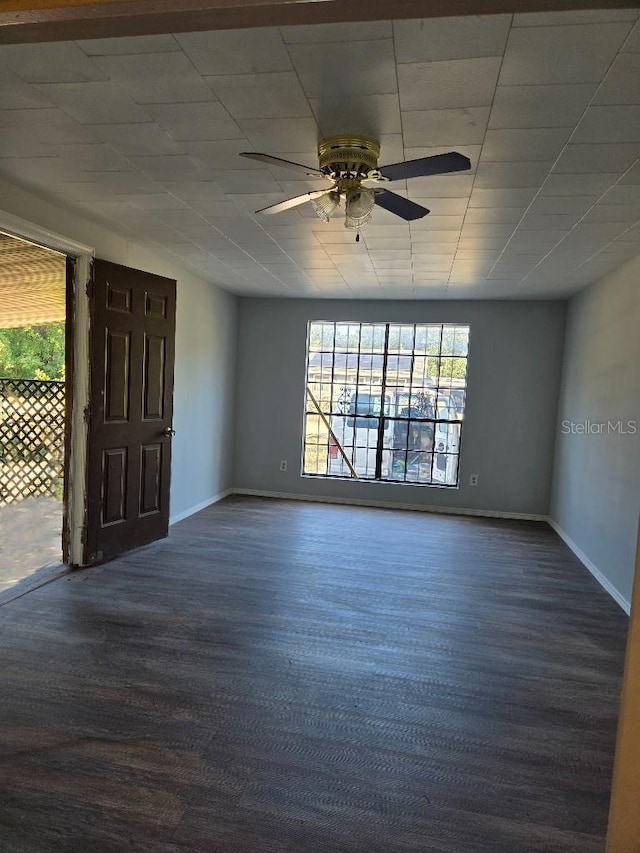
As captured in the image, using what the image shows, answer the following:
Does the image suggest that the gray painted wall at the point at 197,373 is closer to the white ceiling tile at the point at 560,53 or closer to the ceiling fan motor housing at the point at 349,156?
the ceiling fan motor housing at the point at 349,156

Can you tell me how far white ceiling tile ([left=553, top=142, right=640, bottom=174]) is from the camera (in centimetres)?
210

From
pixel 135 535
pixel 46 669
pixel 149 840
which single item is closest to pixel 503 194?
pixel 149 840

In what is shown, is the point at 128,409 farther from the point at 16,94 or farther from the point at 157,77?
the point at 157,77

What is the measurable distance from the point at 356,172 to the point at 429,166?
15.1 inches

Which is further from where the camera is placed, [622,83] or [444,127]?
[444,127]

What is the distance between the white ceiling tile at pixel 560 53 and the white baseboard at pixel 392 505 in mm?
4848

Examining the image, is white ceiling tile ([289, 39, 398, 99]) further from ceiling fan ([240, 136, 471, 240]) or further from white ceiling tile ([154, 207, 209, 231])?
white ceiling tile ([154, 207, 209, 231])

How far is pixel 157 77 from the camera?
1.76 meters

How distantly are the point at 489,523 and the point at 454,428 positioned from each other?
1160mm

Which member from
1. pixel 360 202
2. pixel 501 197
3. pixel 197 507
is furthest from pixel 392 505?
pixel 360 202

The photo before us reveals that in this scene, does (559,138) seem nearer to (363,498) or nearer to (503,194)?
(503,194)

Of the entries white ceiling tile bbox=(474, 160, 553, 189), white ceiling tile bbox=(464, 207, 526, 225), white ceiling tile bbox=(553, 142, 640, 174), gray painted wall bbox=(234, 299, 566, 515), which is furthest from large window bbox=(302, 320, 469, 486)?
white ceiling tile bbox=(553, 142, 640, 174)

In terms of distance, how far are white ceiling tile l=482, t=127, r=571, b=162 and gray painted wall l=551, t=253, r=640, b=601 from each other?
1926mm

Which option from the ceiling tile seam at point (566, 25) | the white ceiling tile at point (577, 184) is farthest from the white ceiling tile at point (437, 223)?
the ceiling tile seam at point (566, 25)
